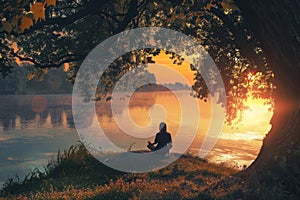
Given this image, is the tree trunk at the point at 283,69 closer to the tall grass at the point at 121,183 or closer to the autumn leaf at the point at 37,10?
the tall grass at the point at 121,183

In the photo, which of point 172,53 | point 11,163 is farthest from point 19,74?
point 172,53

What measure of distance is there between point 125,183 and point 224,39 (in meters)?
8.95

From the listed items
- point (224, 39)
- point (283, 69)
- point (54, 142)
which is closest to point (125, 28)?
point (224, 39)

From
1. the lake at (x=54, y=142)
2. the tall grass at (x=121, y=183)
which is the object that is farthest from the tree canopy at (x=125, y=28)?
the lake at (x=54, y=142)

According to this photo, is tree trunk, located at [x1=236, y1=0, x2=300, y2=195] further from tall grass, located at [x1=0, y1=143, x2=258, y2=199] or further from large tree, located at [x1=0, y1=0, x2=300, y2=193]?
tall grass, located at [x1=0, y1=143, x2=258, y2=199]

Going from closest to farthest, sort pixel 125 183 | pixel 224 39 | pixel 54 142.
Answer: pixel 125 183
pixel 224 39
pixel 54 142

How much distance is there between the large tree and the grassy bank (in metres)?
1.15

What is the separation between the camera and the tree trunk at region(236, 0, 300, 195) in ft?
23.8

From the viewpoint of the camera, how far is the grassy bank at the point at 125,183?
8.25 metres

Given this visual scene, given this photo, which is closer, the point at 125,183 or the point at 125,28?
the point at 125,183

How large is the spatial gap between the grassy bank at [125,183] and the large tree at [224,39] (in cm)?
115

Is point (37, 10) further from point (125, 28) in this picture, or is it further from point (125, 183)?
point (125, 28)

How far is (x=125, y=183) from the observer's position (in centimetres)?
1119

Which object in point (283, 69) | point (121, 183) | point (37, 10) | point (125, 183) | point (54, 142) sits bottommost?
point (54, 142)
